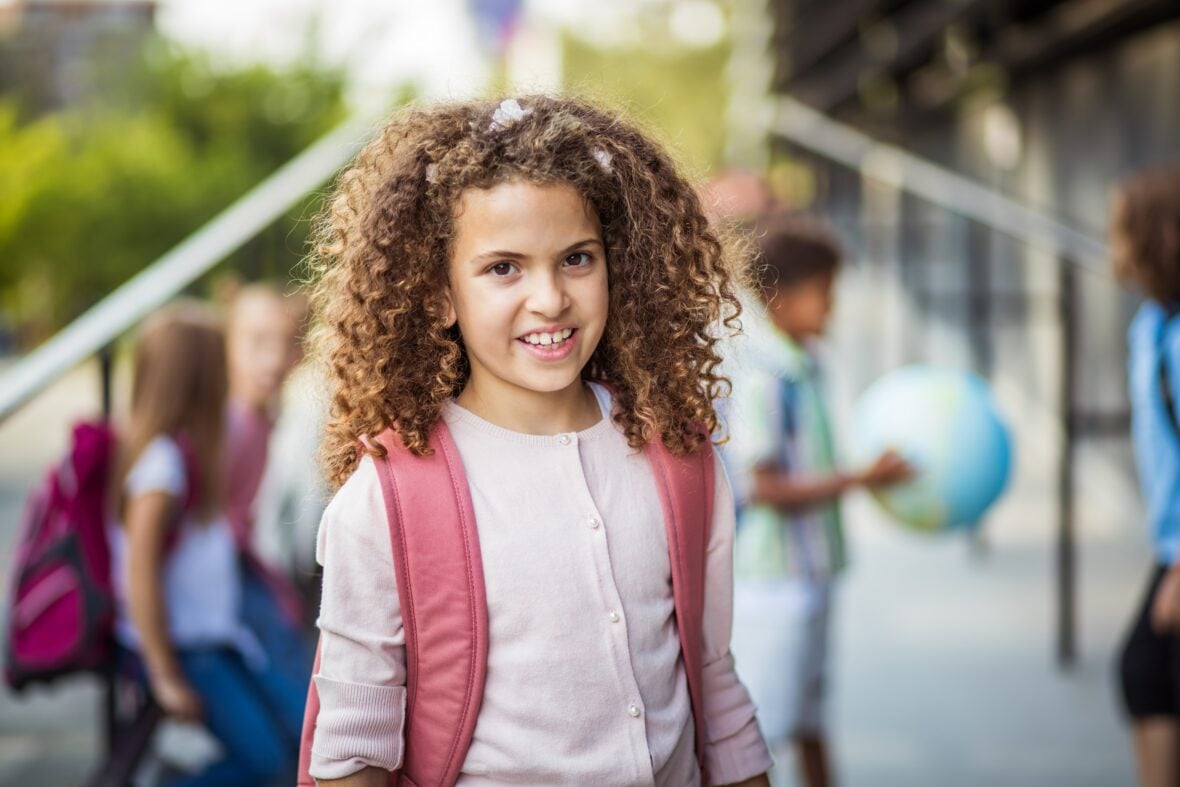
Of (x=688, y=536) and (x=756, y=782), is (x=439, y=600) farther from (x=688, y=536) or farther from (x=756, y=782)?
(x=756, y=782)

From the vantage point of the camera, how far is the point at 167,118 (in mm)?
31203

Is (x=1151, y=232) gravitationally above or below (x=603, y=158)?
above

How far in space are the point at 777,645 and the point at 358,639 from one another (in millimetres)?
1661

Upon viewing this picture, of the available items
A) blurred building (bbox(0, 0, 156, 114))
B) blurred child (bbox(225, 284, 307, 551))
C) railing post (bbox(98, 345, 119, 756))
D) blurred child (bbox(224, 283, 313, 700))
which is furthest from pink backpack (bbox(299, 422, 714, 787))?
A: blurred building (bbox(0, 0, 156, 114))

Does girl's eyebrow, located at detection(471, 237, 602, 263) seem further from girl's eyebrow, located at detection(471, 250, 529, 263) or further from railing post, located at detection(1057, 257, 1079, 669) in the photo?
railing post, located at detection(1057, 257, 1079, 669)

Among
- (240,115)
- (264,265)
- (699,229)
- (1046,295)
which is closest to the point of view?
(699,229)

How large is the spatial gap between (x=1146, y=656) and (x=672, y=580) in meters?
1.74

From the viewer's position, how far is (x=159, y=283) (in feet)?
11.4

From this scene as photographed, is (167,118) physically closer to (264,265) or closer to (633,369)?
(264,265)

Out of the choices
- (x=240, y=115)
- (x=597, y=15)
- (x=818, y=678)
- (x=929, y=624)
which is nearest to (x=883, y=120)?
(x=929, y=624)

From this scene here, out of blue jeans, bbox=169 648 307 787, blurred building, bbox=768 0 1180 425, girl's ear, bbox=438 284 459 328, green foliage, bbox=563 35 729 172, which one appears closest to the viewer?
girl's ear, bbox=438 284 459 328

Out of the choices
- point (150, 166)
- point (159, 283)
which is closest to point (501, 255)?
point (159, 283)

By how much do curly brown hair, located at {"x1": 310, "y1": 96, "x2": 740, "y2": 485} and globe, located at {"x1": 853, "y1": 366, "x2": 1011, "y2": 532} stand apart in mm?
1690

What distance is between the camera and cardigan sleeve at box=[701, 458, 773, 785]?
1.64 metres
